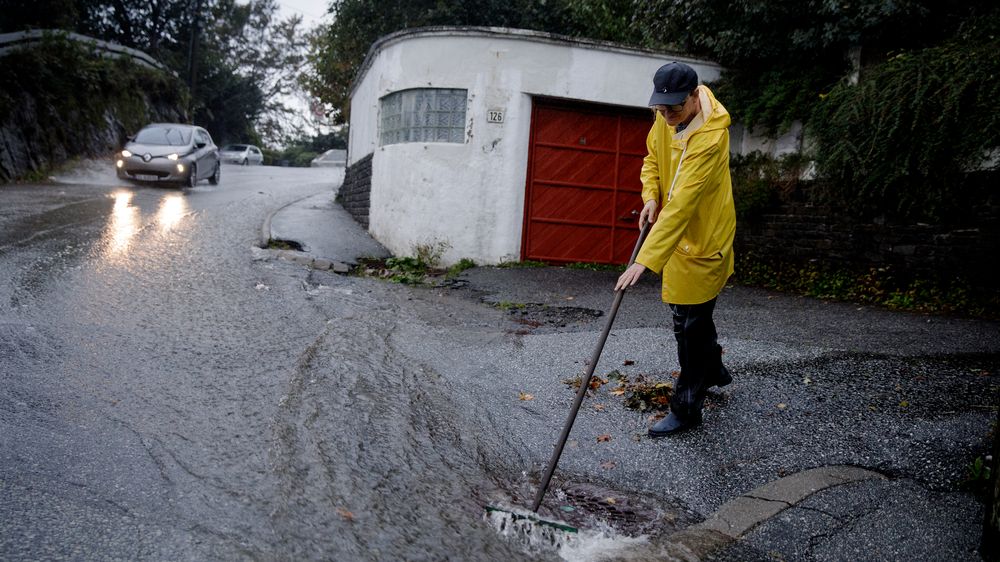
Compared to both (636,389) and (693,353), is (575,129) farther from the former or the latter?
(693,353)

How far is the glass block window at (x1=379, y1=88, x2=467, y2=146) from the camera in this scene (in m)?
10.8

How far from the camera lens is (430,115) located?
10922 millimetres

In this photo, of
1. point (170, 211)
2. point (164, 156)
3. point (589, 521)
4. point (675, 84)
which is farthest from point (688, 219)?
point (164, 156)

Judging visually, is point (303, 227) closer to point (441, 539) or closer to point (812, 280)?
point (812, 280)

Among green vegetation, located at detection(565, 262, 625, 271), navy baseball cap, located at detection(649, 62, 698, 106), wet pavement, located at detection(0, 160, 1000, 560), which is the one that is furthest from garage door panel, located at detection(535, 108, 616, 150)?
navy baseball cap, located at detection(649, 62, 698, 106)

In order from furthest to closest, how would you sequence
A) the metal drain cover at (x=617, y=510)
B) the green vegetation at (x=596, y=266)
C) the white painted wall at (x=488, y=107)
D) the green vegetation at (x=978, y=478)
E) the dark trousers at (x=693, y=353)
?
the green vegetation at (x=596, y=266) < the white painted wall at (x=488, y=107) < the dark trousers at (x=693, y=353) < the green vegetation at (x=978, y=478) < the metal drain cover at (x=617, y=510)

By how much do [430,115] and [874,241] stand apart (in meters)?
6.53

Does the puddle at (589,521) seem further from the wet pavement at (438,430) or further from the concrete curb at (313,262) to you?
the concrete curb at (313,262)

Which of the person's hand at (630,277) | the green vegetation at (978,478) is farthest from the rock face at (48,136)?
the green vegetation at (978,478)

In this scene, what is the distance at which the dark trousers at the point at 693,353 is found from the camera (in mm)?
4125

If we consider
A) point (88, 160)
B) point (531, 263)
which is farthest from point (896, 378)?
point (88, 160)

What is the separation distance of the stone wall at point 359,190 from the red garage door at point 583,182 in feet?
12.0

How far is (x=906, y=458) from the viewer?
3.84 meters

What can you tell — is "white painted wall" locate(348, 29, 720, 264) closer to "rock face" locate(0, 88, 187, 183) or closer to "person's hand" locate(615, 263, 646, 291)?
"person's hand" locate(615, 263, 646, 291)
